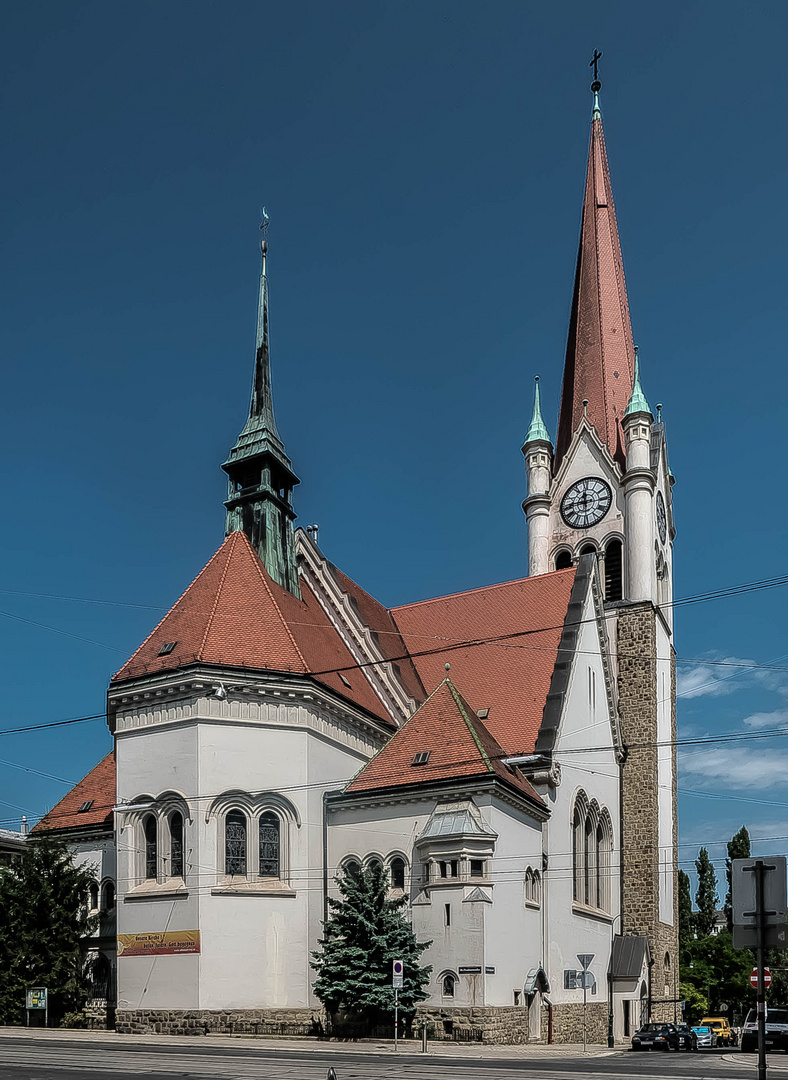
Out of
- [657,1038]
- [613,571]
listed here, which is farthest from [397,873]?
[613,571]

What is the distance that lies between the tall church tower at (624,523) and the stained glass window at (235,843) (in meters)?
14.9

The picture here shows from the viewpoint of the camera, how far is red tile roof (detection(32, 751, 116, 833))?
119ft

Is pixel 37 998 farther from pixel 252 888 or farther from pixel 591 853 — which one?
pixel 591 853

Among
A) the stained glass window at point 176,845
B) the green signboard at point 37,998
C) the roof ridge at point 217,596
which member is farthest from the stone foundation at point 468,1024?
the roof ridge at point 217,596

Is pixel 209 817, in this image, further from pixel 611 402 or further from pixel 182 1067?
pixel 611 402

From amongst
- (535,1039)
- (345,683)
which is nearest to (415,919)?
(535,1039)

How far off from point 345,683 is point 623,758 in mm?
12134

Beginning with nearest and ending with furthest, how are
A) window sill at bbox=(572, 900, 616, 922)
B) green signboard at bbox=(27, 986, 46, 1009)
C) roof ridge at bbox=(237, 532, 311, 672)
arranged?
green signboard at bbox=(27, 986, 46, 1009) < roof ridge at bbox=(237, 532, 311, 672) < window sill at bbox=(572, 900, 616, 922)

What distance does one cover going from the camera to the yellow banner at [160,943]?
29.2m

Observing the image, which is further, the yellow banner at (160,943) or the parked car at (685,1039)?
the parked car at (685,1039)

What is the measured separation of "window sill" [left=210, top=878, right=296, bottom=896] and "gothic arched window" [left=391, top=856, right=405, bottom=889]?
2727 mm

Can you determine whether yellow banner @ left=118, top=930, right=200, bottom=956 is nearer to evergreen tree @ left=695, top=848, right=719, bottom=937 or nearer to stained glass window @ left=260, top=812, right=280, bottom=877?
stained glass window @ left=260, top=812, right=280, bottom=877

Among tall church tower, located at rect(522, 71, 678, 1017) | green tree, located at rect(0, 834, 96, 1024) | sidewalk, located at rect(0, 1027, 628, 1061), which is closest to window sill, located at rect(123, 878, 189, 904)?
green tree, located at rect(0, 834, 96, 1024)

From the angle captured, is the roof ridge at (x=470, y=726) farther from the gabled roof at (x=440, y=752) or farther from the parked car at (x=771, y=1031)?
the parked car at (x=771, y=1031)
